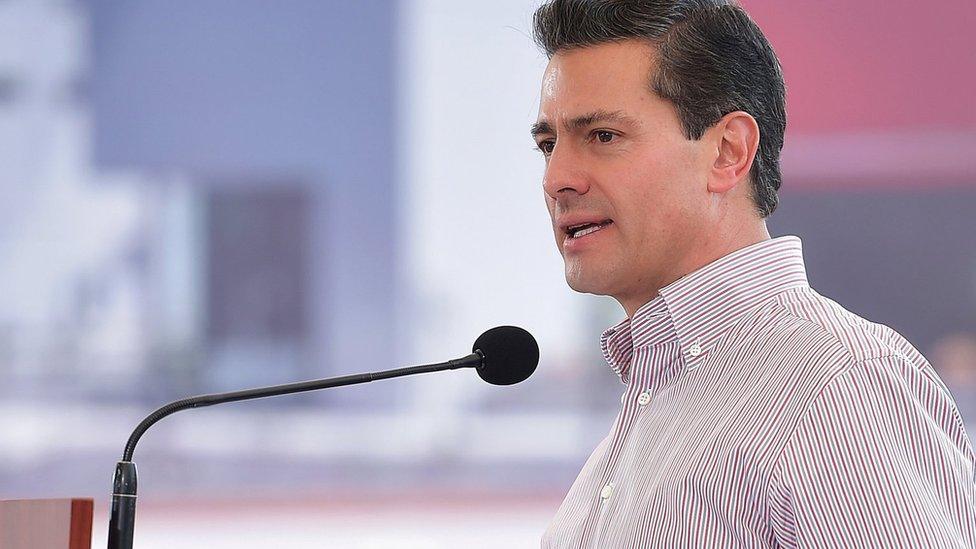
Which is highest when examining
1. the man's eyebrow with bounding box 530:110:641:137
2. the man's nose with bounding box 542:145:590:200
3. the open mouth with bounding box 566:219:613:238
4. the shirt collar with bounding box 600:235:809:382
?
the man's eyebrow with bounding box 530:110:641:137

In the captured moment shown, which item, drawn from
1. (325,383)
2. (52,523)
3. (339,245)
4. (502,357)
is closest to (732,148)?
(502,357)

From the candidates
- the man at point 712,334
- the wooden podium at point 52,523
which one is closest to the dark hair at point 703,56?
the man at point 712,334

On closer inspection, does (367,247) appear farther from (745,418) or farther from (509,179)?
(745,418)

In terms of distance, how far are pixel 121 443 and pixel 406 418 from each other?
2.81 feet

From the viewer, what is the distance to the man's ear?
111 cm

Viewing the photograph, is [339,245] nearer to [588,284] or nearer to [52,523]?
[588,284]

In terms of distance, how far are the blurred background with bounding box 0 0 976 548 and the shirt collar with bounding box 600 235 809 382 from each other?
218 cm

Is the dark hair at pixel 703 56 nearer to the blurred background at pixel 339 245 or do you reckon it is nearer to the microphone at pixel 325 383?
the microphone at pixel 325 383

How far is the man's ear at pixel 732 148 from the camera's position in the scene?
3.64ft

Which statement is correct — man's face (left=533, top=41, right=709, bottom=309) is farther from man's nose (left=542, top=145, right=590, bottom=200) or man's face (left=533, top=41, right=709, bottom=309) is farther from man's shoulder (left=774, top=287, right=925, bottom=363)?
man's shoulder (left=774, top=287, right=925, bottom=363)

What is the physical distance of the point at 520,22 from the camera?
11.3 ft

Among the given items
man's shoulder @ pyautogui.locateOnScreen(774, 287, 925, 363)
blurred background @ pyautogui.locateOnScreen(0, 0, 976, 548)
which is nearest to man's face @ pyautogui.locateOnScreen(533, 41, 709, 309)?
man's shoulder @ pyautogui.locateOnScreen(774, 287, 925, 363)

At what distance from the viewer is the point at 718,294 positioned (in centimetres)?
105

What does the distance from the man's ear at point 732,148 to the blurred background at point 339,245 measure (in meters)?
2.17
